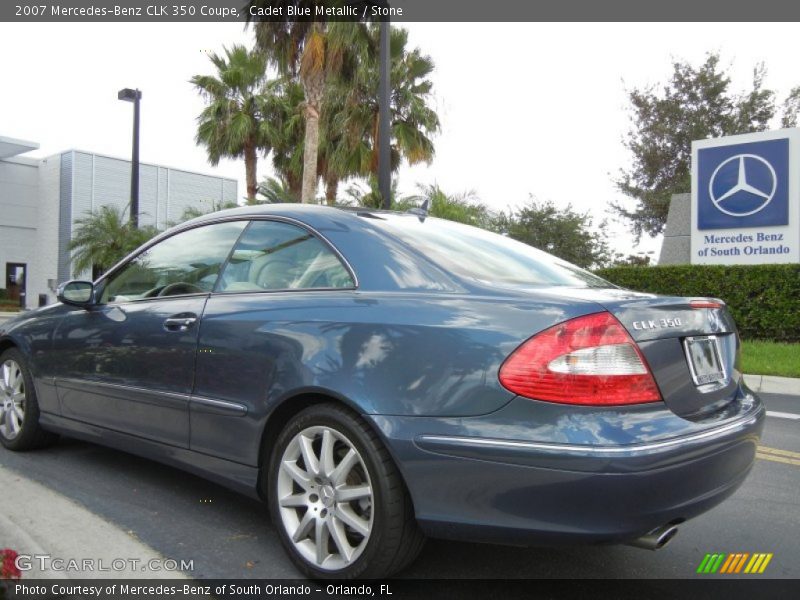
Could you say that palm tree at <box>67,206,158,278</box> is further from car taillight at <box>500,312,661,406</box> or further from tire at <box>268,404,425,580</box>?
car taillight at <box>500,312,661,406</box>

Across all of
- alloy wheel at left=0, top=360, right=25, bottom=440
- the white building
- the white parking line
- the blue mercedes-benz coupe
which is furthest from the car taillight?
the white building

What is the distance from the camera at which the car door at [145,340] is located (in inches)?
121

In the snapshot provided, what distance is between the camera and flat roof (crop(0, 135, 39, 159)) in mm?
29089

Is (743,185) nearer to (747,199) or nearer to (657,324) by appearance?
(747,199)

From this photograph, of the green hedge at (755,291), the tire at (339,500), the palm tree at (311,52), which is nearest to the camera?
the tire at (339,500)

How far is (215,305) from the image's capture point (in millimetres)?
3006

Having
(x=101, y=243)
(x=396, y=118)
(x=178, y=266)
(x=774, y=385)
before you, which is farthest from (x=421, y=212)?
(x=101, y=243)

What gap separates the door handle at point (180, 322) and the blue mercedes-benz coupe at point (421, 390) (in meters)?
0.02

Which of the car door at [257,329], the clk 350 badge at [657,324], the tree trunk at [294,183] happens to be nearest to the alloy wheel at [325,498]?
the car door at [257,329]

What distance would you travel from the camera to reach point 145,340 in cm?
325

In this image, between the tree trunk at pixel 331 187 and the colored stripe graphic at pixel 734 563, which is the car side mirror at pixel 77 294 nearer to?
the colored stripe graphic at pixel 734 563

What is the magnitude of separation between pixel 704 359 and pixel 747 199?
1276 cm

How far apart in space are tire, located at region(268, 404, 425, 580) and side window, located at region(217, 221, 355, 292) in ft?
1.96

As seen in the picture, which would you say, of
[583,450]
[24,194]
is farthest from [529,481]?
[24,194]
